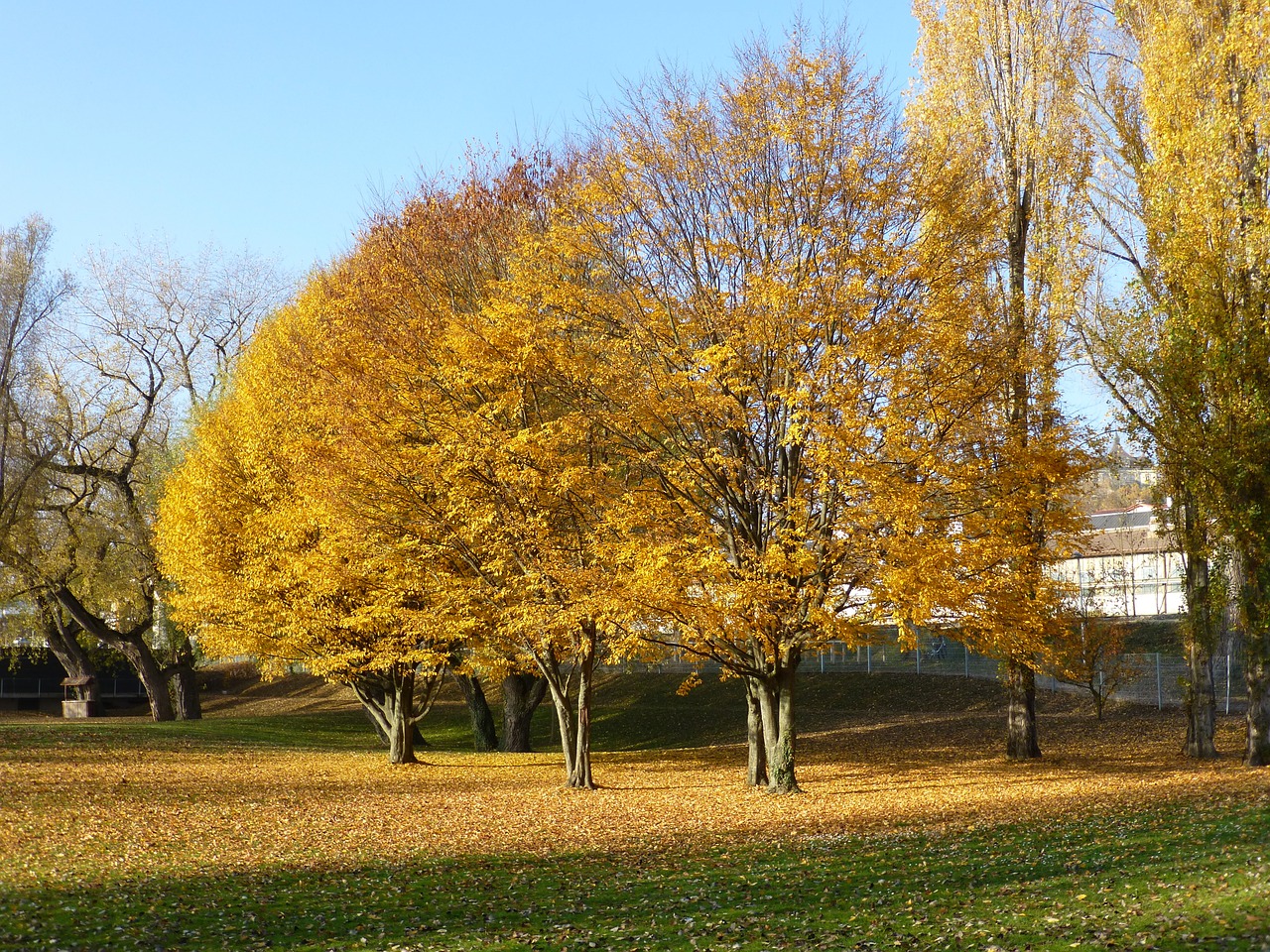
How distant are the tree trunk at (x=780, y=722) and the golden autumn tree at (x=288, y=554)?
607 cm

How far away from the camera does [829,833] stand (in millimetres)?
12969

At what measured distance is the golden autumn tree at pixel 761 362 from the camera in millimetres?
13961

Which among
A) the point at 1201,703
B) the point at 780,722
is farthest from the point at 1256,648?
the point at 780,722

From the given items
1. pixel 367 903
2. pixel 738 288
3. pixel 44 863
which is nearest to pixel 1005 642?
pixel 738 288

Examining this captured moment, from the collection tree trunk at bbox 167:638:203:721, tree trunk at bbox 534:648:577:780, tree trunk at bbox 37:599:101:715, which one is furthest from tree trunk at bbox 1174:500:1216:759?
tree trunk at bbox 37:599:101:715

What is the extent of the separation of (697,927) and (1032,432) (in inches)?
428

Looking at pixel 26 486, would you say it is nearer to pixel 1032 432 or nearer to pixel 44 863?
pixel 44 863

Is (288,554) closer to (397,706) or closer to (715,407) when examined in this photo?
(397,706)

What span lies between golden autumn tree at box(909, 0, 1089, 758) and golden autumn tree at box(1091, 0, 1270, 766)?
1667mm

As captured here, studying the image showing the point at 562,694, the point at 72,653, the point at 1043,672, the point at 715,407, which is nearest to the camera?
the point at 715,407

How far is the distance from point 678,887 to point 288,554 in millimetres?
13274

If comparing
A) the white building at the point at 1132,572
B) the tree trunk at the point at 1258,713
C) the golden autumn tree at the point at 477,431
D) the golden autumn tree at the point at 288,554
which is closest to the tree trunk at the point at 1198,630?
the tree trunk at the point at 1258,713

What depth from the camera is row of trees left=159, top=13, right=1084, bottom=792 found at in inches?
554

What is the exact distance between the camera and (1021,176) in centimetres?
2077
